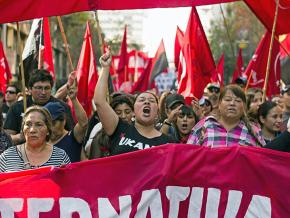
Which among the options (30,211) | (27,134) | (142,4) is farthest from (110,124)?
(142,4)

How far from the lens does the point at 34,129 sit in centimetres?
605

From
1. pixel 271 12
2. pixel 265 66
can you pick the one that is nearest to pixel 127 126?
pixel 271 12

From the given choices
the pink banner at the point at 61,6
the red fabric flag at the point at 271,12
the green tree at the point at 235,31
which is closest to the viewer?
the pink banner at the point at 61,6

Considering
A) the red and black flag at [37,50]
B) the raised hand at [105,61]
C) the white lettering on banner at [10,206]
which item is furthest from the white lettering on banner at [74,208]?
the red and black flag at [37,50]

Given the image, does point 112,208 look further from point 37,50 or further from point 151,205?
point 37,50

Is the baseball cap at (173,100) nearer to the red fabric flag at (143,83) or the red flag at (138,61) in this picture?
the red fabric flag at (143,83)

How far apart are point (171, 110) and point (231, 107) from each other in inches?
75.4

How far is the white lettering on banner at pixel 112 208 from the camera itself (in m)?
5.52

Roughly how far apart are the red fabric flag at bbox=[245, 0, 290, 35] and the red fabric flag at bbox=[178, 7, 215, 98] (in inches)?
53.7

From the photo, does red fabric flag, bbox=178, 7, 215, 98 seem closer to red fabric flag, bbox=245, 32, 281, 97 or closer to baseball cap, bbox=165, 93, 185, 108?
red fabric flag, bbox=245, 32, 281, 97

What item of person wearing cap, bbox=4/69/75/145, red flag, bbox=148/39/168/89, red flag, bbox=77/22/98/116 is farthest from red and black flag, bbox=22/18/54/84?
red flag, bbox=148/39/168/89

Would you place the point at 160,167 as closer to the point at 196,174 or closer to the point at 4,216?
the point at 196,174

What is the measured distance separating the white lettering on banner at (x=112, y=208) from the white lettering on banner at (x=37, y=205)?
0.33 meters

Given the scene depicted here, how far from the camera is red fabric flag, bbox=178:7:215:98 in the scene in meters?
10.1
